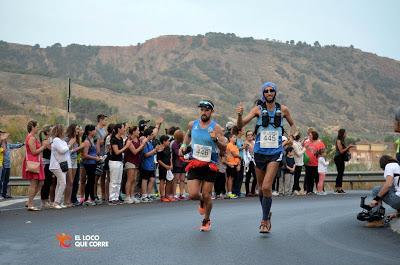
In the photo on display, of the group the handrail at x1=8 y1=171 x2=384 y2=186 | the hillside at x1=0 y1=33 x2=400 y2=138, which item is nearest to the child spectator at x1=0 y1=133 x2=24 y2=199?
the handrail at x1=8 y1=171 x2=384 y2=186

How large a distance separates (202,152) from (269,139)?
3.93 ft

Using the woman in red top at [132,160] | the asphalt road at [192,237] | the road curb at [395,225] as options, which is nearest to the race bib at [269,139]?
the asphalt road at [192,237]

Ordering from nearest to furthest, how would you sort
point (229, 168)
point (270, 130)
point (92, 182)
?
1. point (270, 130)
2. point (92, 182)
3. point (229, 168)

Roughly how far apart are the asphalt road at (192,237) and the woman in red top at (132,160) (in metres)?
2.03

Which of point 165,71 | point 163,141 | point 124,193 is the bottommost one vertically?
point 124,193

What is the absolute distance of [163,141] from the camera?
21.0m

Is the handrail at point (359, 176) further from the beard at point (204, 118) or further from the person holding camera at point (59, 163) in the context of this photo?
the beard at point (204, 118)

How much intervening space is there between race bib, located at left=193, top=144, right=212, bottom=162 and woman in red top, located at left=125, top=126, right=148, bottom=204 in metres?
6.76

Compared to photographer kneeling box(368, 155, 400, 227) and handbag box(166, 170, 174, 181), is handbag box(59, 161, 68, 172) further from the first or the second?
photographer kneeling box(368, 155, 400, 227)

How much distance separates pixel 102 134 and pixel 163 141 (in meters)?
1.89

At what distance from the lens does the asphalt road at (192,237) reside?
9508mm

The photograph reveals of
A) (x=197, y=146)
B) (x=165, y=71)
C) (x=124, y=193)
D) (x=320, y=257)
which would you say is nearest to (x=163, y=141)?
(x=124, y=193)

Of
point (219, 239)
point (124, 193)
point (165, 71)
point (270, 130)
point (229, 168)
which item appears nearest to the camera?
point (219, 239)

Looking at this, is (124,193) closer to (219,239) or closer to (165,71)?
(219,239)
